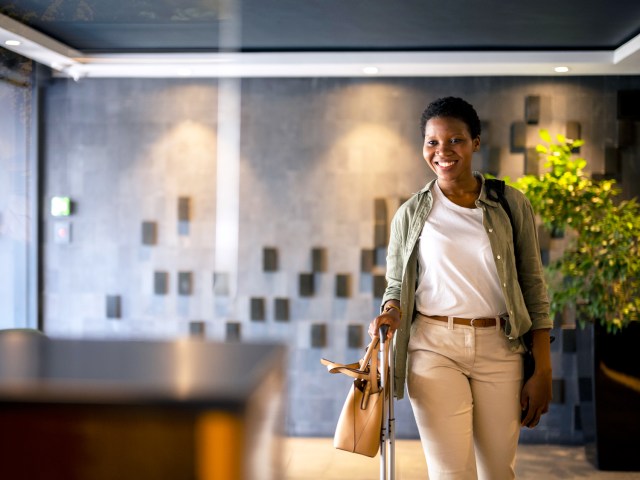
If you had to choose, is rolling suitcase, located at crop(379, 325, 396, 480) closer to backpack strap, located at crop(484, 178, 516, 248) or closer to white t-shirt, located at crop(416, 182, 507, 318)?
white t-shirt, located at crop(416, 182, 507, 318)

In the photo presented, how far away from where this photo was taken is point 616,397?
4535 millimetres

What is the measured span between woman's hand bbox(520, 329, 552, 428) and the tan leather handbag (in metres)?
0.44

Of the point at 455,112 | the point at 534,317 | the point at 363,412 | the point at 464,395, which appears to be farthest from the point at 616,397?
the point at 455,112

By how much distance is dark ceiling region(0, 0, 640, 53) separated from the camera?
3.79m

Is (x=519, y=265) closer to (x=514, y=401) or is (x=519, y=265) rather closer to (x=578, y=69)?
(x=514, y=401)

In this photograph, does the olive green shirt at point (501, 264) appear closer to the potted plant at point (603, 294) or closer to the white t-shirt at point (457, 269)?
the white t-shirt at point (457, 269)

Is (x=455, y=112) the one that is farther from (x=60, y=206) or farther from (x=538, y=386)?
(x=60, y=206)

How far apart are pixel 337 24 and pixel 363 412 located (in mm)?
2534

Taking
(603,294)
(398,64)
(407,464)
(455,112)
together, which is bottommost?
(407,464)

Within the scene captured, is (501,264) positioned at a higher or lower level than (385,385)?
higher

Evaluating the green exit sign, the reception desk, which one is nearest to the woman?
the reception desk

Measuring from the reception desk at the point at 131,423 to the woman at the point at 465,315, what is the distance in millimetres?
1470

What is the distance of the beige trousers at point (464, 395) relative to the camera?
8.00 feet

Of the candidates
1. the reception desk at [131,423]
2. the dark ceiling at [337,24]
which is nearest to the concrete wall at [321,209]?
the dark ceiling at [337,24]
